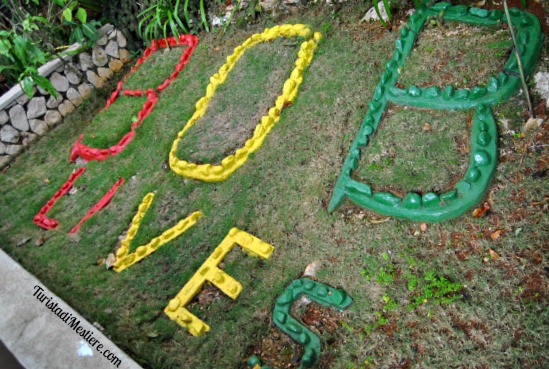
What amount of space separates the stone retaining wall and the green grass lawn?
0.99 meters

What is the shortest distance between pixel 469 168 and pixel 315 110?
1139 mm

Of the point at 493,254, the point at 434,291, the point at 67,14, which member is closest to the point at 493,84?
the point at 493,254

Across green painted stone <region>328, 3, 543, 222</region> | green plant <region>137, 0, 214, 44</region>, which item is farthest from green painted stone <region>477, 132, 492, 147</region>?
green plant <region>137, 0, 214, 44</region>

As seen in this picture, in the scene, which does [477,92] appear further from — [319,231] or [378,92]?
[319,231]

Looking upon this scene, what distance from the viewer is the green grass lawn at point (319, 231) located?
203 centimetres

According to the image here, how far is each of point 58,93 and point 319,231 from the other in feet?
11.6

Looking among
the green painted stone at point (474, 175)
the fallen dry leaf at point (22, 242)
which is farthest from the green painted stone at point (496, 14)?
the fallen dry leaf at point (22, 242)

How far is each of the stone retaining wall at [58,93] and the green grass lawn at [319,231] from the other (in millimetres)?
987

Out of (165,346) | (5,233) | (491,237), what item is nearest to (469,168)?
(491,237)

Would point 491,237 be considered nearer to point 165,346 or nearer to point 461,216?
point 461,216

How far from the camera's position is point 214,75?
152 inches

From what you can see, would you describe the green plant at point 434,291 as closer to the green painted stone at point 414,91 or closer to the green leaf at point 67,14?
the green painted stone at point 414,91

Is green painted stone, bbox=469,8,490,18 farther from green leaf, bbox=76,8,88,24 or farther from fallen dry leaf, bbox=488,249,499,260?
green leaf, bbox=76,8,88,24

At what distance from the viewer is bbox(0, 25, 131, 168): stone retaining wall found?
183 inches
